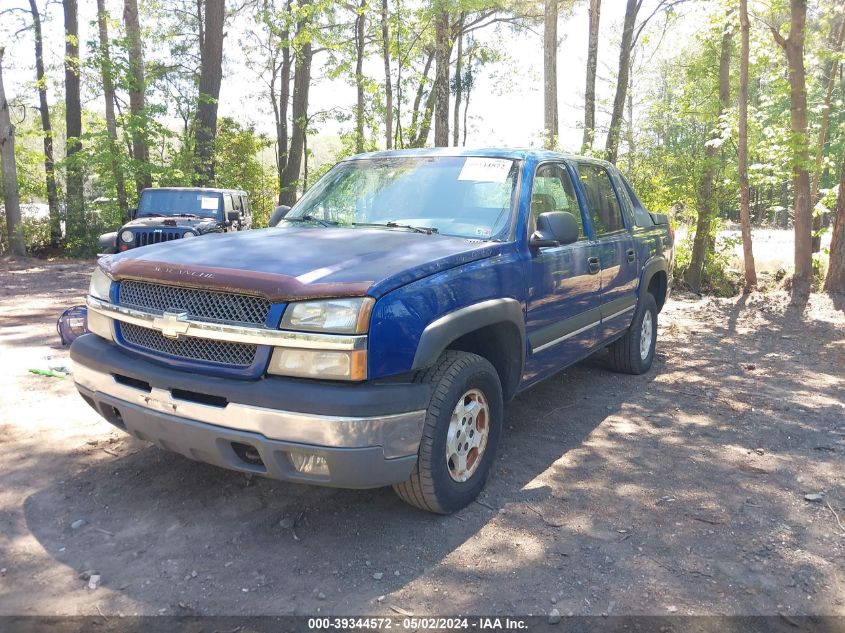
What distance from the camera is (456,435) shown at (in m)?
3.28

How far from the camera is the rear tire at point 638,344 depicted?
5988 millimetres

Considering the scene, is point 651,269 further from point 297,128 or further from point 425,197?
point 297,128

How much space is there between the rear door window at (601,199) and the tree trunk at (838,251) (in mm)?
5931

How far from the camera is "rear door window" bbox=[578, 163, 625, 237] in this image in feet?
16.3

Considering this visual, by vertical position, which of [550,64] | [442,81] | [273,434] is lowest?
[273,434]

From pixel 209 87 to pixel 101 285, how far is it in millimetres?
16353

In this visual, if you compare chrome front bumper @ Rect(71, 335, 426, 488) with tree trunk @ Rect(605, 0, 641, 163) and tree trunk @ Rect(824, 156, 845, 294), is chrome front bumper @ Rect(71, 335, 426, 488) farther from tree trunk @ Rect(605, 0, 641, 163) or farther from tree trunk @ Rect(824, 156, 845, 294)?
tree trunk @ Rect(605, 0, 641, 163)

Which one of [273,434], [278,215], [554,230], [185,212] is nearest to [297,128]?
[185,212]

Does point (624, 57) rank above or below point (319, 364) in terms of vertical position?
above

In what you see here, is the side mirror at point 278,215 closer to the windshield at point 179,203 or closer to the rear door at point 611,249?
the rear door at point 611,249

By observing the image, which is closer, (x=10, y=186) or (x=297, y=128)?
(x=10, y=186)

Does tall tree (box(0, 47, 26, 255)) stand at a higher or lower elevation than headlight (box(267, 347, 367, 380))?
higher

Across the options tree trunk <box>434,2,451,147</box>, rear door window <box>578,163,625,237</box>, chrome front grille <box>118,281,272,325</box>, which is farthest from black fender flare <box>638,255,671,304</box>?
tree trunk <box>434,2,451,147</box>

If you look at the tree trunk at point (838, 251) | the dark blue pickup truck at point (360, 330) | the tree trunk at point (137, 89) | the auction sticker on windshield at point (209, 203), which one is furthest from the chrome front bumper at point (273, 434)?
the tree trunk at point (137, 89)
